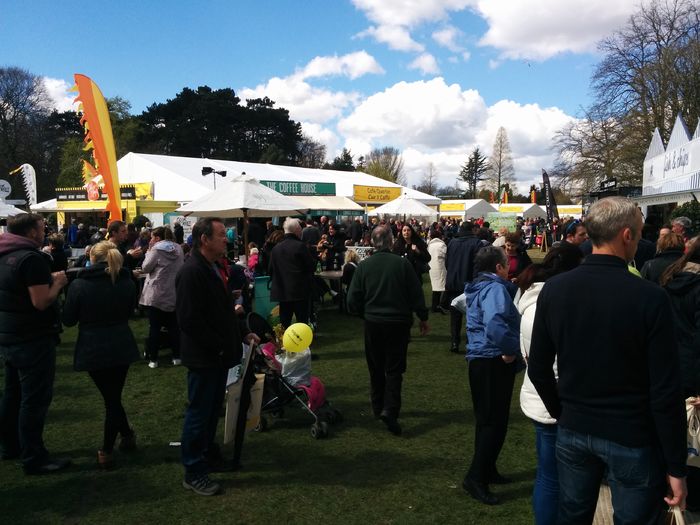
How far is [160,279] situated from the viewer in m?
6.55

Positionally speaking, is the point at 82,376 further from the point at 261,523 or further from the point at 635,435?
the point at 635,435

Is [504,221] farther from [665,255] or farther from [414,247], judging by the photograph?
[665,255]

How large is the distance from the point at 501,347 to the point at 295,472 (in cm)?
186

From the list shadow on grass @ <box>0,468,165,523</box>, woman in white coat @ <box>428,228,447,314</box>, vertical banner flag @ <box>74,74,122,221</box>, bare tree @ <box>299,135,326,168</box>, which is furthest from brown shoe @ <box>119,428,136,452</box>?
bare tree @ <box>299,135,326,168</box>

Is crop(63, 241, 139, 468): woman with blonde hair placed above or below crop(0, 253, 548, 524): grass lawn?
above

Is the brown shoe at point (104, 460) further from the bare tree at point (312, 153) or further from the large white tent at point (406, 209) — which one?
the bare tree at point (312, 153)

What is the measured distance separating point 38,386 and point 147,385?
2389 millimetres

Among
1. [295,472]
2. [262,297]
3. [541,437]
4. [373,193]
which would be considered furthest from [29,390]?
[373,193]

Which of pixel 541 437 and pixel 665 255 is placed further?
pixel 665 255

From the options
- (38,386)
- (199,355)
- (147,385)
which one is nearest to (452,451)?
(199,355)

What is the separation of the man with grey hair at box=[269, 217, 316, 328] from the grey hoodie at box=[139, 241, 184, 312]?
129 centimetres

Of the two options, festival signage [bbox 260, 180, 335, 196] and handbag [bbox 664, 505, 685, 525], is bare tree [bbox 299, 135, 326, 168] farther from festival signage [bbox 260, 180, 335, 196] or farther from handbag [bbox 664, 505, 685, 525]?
handbag [bbox 664, 505, 685, 525]

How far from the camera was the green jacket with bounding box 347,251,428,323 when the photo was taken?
4332 mm

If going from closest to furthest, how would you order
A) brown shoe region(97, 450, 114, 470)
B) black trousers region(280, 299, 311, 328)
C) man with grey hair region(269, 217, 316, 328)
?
1. brown shoe region(97, 450, 114, 470)
2. man with grey hair region(269, 217, 316, 328)
3. black trousers region(280, 299, 311, 328)
